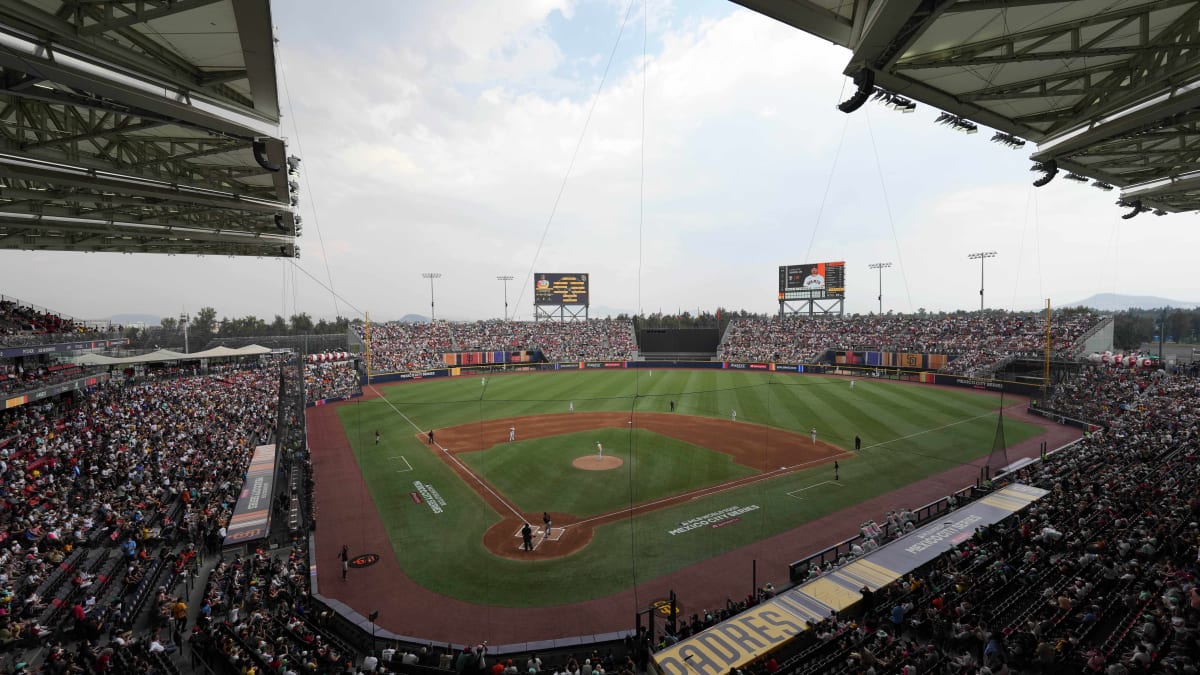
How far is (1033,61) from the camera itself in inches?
260

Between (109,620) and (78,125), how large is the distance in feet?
34.4

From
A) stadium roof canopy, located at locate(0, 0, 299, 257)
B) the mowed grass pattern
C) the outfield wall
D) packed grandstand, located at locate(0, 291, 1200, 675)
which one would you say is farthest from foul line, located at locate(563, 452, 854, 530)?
the outfield wall

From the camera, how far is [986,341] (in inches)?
1933

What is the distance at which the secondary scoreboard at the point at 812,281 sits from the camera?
6619 centimetres

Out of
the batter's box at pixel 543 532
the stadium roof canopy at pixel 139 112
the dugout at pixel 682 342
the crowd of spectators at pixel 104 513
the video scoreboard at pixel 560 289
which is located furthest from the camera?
the video scoreboard at pixel 560 289

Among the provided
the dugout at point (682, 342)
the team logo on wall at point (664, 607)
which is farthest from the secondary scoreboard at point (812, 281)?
the team logo on wall at point (664, 607)

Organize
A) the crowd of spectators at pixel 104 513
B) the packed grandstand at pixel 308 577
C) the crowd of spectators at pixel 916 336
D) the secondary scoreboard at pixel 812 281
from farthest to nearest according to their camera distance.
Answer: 1. the secondary scoreboard at pixel 812 281
2. the crowd of spectators at pixel 916 336
3. the crowd of spectators at pixel 104 513
4. the packed grandstand at pixel 308 577

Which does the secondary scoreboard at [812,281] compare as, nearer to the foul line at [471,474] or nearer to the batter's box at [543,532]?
the foul line at [471,474]

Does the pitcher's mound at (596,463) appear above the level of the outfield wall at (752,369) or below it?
below

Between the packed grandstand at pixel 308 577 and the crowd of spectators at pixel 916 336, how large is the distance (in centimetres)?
2323

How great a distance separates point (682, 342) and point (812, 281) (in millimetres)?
19331

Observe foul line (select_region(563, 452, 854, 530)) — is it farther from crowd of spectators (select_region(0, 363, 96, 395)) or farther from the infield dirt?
crowd of spectators (select_region(0, 363, 96, 395))

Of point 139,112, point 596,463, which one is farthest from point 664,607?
point 139,112

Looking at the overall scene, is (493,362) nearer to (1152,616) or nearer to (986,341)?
(986,341)
